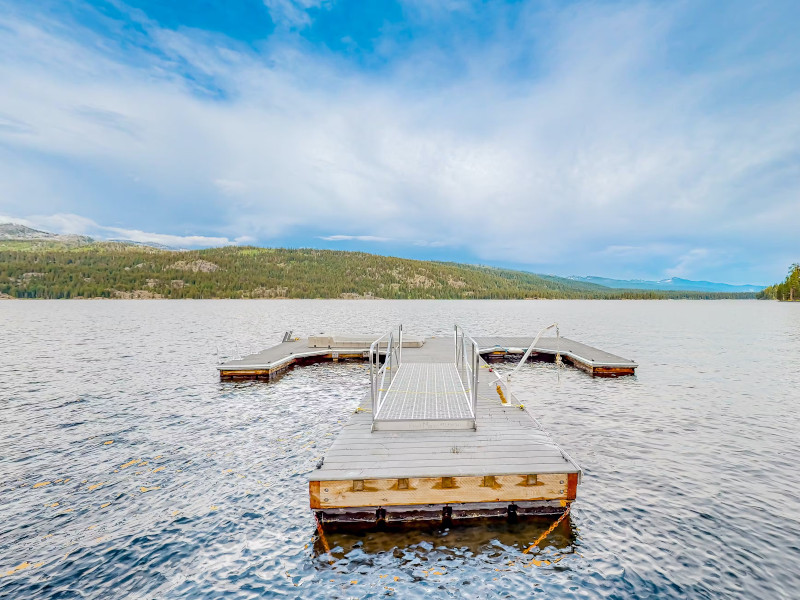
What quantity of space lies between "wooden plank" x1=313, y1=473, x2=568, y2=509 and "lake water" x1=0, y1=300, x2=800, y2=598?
0.70 m

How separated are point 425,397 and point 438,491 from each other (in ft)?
17.3

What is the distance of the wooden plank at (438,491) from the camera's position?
773cm

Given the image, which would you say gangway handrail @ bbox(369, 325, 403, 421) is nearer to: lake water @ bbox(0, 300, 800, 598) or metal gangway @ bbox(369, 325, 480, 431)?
metal gangway @ bbox(369, 325, 480, 431)

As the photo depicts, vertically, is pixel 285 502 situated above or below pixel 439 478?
below

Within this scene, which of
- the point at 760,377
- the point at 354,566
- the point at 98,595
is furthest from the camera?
the point at 760,377

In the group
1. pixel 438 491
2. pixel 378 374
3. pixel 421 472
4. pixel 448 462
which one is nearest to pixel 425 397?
pixel 378 374

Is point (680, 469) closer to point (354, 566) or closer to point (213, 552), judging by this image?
point (354, 566)

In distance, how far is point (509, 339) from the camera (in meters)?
34.1

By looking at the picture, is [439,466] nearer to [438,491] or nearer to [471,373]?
[438,491]

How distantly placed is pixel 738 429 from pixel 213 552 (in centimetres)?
1713

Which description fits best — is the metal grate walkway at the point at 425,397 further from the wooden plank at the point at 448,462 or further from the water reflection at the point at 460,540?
the water reflection at the point at 460,540

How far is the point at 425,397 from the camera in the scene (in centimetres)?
1309

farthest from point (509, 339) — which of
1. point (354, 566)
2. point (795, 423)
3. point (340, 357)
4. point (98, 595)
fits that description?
point (98, 595)

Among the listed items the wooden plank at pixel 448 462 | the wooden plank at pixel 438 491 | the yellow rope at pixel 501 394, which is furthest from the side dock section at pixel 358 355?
the wooden plank at pixel 438 491
